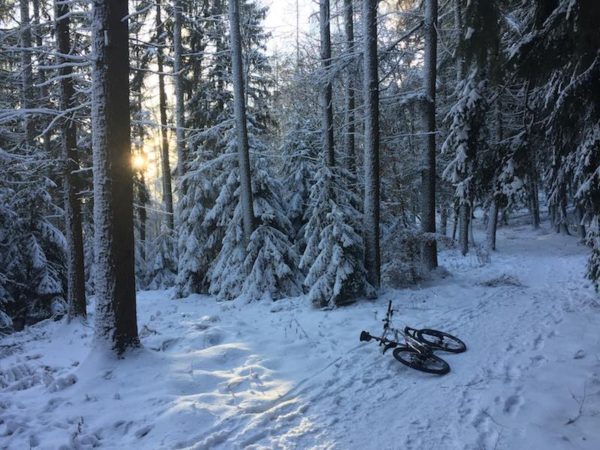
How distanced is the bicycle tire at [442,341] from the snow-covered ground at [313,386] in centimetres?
17

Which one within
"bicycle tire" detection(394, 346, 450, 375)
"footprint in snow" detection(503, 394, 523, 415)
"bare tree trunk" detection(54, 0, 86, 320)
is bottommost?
"footprint in snow" detection(503, 394, 523, 415)

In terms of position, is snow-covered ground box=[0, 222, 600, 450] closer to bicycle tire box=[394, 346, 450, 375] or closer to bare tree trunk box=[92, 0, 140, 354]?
bicycle tire box=[394, 346, 450, 375]

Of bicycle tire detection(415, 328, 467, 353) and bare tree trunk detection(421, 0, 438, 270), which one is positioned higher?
bare tree trunk detection(421, 0, 438, 270)

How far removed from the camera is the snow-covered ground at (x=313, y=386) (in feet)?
13.2

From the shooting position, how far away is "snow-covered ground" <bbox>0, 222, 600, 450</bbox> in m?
4.02

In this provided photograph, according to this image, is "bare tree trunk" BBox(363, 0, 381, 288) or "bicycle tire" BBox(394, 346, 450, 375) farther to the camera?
"bare tree trunk" BBox(363, 0, 381, 288)

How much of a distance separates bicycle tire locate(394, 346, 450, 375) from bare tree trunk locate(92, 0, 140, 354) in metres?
4.15

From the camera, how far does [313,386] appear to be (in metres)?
5.15

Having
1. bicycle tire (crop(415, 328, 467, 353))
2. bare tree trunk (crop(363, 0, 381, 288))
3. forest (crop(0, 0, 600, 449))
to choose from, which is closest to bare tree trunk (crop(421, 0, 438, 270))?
forest (crop(0, 0, 600, 449))

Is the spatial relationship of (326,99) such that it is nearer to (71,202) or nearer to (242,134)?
(242,134)

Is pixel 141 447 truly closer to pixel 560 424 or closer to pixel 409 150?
pixel 560 424

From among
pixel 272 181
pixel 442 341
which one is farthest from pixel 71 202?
pixel 442 341

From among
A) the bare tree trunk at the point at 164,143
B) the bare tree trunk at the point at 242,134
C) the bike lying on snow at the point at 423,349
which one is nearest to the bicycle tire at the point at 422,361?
the bike lying on snow at the point at 423,349

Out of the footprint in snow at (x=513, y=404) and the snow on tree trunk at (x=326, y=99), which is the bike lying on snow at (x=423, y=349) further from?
the snow on tree trunk at (x=326, y=99)
